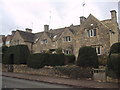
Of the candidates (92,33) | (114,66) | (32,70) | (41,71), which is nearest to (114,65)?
(114,66)

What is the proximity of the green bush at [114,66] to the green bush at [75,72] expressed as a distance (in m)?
2.59

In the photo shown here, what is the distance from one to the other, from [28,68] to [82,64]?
918 cm

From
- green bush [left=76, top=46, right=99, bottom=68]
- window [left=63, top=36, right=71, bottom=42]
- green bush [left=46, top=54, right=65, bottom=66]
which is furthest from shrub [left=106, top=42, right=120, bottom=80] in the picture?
window [left=63, top=36, right=71, bottom=42]

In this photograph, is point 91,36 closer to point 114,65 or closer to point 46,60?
point 46,60

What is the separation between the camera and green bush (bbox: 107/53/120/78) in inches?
599

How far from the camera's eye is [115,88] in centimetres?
1351

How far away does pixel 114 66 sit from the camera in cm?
1555

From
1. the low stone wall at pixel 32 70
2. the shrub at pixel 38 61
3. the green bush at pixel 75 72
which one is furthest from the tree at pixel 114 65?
the shrub at pixel 38 61

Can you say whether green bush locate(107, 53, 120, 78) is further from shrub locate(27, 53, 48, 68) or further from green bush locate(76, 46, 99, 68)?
shrub locate(27, 53, 48, 68)

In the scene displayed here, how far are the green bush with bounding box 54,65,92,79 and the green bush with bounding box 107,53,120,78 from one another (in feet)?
8.49

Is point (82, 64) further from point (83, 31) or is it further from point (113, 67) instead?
point (83, 31)

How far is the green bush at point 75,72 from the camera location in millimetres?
18722

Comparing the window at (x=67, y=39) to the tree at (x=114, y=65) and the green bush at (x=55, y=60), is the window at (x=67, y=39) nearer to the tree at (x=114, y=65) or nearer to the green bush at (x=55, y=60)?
the green bush at (x=55, y=60)

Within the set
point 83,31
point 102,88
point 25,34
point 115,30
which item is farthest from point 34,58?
point 25,34
